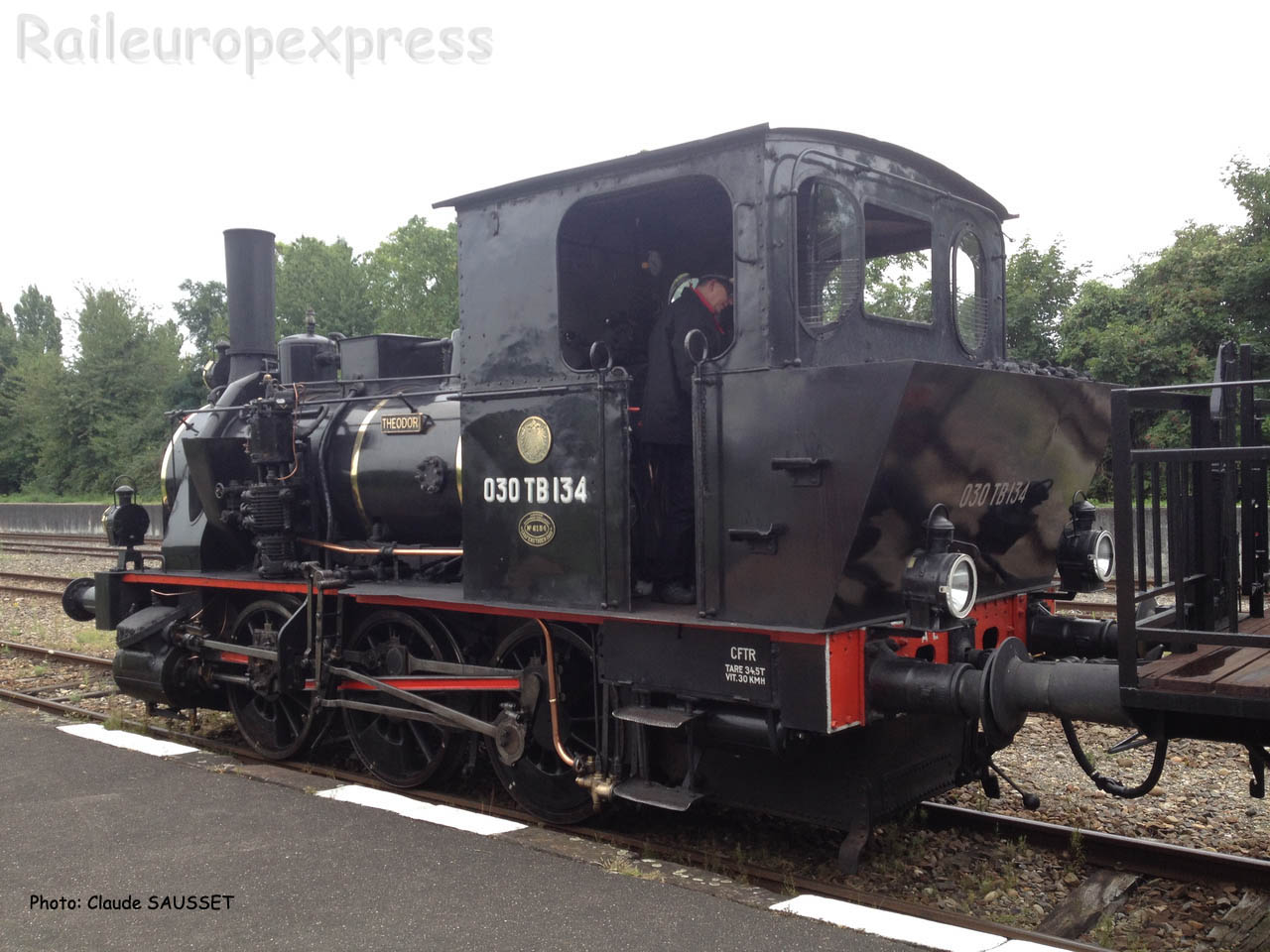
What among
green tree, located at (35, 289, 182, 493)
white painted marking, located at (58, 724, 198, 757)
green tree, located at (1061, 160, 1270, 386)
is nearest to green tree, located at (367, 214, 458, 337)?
green tree, located at (35, 289, 182, 493)

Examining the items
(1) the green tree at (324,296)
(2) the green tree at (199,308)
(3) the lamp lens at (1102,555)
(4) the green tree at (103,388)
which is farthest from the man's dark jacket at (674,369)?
(2) the green tree at (199,308)

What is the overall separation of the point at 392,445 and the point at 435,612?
1149mm

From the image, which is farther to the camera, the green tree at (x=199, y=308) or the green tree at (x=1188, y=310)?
the green tree at (x=199, y=308)

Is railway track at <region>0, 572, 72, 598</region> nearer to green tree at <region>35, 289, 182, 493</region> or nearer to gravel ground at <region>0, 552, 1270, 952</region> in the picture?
gravel ground at <region>0, 552, 1270, 952</region>

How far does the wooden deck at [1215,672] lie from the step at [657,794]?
1.98 metres

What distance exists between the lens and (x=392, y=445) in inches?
262

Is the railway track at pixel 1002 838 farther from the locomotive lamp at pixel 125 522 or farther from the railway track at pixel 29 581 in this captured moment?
the railway track at pixel 29 581

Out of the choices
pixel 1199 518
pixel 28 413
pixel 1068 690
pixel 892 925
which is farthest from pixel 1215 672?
pixel 28 413

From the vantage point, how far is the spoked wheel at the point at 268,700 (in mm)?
6883

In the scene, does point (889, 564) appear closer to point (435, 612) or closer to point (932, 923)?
point (932, 923)

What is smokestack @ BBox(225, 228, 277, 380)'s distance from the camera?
8.45m

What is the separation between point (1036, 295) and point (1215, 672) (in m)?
20.5

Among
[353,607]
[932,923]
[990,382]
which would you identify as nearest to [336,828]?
[353,607]

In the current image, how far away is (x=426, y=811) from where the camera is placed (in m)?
5.35
